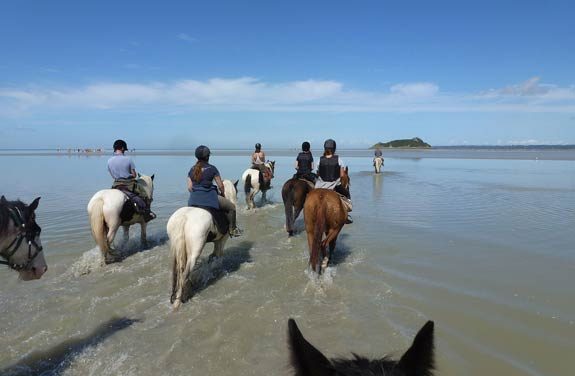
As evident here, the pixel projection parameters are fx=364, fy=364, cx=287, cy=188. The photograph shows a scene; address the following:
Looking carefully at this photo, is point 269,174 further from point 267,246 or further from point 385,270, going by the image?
point 385,270

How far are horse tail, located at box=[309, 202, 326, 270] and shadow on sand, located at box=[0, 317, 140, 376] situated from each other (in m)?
3.01

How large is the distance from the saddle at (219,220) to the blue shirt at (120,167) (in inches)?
101

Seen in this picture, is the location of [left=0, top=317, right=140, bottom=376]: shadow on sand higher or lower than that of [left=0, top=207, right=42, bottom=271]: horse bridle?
lower

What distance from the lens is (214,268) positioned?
686 cm

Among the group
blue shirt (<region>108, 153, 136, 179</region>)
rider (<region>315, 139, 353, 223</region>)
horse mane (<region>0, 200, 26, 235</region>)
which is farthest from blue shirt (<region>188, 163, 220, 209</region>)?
horse mane (<region>0, 200, 26, 235</region>)

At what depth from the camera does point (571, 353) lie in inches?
157

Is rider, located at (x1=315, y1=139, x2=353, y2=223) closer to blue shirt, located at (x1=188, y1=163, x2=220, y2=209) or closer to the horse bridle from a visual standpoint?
blue shirt, located at (x1=188, y1=163, x2=220, y2=209)

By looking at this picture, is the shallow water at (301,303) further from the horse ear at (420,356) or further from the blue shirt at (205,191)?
the blue shirt at (205,191)

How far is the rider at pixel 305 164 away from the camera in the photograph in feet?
32.2

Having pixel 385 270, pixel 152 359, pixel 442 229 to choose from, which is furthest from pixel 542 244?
pixel 152 359

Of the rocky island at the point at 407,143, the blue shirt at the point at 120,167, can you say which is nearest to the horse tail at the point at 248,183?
the blue shirt at the point at 120,167

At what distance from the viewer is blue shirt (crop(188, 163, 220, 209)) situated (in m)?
6.25

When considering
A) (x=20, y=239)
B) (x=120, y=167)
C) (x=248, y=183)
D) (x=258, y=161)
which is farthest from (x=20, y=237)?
(x=258, y=161)

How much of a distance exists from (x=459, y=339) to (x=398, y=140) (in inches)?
4766
